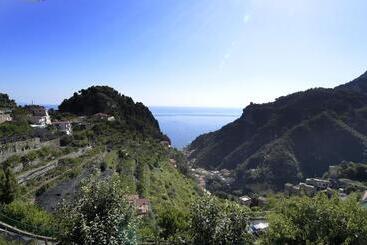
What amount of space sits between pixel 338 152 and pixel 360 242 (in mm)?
136151

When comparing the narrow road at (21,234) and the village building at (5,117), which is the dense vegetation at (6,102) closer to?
the village building at (5,117)

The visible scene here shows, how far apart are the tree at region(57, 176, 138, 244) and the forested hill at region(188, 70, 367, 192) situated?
12134 centimetres

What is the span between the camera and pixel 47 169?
141 feet

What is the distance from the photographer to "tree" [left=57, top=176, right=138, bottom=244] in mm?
13078

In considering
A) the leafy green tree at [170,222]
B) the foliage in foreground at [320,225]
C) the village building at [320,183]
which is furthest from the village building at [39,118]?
the foliage in foreground at [320,225]

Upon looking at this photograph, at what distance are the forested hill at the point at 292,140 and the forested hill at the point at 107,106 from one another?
44.9 meters

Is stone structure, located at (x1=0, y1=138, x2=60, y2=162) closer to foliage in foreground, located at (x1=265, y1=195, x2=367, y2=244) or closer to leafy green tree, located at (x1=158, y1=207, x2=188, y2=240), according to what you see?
leafy green tree, located at (x1=158, y1=207, x2=188, y2=240)

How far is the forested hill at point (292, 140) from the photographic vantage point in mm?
140000

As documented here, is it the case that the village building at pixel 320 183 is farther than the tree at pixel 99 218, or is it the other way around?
the village building at pixel 320 183

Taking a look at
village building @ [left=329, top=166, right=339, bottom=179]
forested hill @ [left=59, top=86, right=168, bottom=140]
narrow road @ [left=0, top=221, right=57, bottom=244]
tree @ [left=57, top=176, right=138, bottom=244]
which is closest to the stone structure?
narrow road @ [left=0, top=221, right=57, bottom=244]

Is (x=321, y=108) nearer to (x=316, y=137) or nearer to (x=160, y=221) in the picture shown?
(x=316, y=137)

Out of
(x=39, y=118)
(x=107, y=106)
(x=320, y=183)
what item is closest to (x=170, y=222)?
(x=39, y=118)

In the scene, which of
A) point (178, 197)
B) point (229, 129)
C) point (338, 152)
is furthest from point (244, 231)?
point (229, 129)

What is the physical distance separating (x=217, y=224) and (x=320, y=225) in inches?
161
